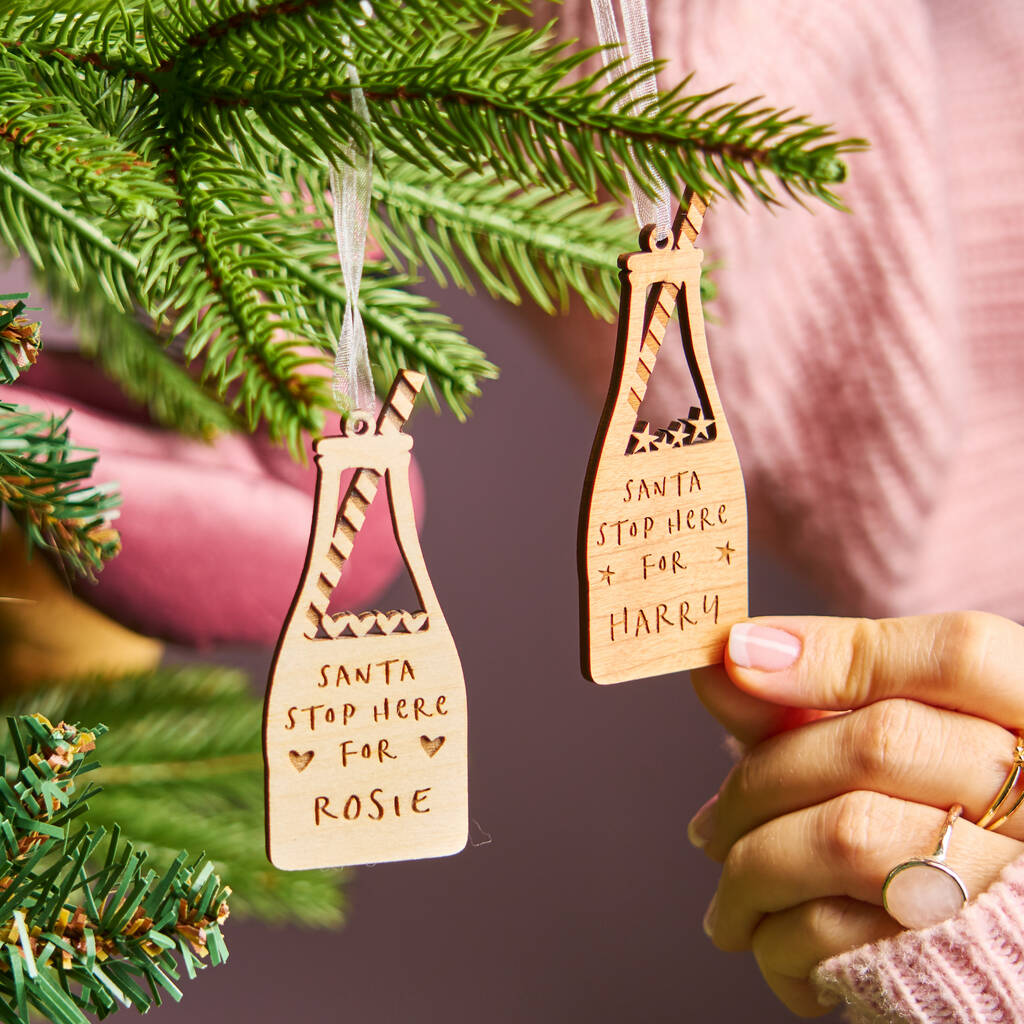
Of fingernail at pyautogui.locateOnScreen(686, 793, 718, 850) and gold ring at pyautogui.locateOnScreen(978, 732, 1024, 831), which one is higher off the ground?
gold ring at pyautogui.locateOnScreen(978, 732, 1024, 831)

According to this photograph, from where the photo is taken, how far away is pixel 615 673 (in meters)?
0.31

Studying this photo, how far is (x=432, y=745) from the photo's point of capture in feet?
0.95

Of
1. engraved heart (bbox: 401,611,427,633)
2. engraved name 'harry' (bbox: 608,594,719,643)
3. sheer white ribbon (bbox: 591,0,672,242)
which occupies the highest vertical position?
sheer white ribbon (bbox: 591,0,672,242)

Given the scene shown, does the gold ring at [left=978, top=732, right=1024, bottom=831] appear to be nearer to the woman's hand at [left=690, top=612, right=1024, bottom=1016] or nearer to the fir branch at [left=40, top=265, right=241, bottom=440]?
the woman's hand at [left=690, top=612, right=1024, bottom=1016]

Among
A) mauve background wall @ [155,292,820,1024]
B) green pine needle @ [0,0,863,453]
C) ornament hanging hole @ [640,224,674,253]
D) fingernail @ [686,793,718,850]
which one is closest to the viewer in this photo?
green pine needle @ [0,0,863,453]

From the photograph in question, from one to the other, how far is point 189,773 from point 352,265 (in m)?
0.22

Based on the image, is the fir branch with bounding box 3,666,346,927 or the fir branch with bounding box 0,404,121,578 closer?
the fir branch with bounding box 0,404,121,578

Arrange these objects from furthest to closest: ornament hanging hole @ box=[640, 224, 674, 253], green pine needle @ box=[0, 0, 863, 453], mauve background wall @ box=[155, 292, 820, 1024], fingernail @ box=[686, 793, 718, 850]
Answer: mauve background wall @ box=[155, 292, 820, 1024]
fingernail @ box=[686, 793, 718, 850]
ornament hanging hole @ box=[640, 224, 674, 253]
green pine needle @ box=[0, 0, 863, 453]

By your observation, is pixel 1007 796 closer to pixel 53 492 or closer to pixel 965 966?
pixel 965 966

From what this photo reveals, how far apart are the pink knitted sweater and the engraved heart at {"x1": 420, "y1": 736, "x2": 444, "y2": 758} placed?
8.6 inches

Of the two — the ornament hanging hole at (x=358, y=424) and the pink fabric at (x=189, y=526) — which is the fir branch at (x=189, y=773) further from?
the ornament hanging hole at (x=358, y=424)

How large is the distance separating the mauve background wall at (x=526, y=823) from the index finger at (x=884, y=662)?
0.34 meters

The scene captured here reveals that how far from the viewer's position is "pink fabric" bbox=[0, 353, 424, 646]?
1.17ft

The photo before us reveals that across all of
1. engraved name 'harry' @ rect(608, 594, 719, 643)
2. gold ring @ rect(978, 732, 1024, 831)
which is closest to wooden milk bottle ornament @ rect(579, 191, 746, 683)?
engraved name 'harry' @ rect(608, 594, 719, 643)
